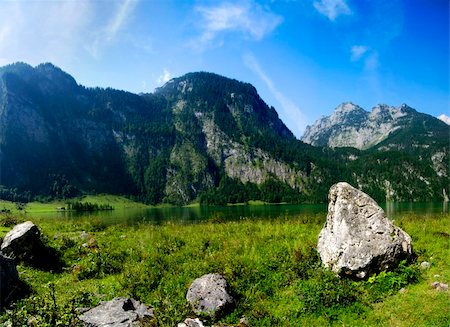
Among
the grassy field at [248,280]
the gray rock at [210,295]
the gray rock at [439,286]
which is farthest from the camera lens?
the gray rock at [439,286]

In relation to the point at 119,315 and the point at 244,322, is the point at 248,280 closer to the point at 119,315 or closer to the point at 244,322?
the point at 244,322

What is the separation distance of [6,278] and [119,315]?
6.51 metres

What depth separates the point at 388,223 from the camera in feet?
53.3

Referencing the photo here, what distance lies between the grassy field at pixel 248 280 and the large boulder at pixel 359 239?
563 millimetres

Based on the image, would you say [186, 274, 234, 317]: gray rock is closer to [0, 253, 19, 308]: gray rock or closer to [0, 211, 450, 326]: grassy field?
[0, 211, 450, 326]: grassy field

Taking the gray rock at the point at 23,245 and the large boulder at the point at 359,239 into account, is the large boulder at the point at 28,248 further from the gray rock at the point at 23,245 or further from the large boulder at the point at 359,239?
the large boulder at the point at 359,239

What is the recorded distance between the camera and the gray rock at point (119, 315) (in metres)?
11.7

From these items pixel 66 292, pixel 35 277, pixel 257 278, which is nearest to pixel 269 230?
pixel 257 278

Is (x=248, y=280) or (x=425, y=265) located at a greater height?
(x=425, y=265)

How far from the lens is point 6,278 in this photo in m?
15.3

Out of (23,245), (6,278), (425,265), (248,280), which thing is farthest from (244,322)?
(23,245)

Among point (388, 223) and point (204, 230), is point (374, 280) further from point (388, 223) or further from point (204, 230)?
point (204, 230)

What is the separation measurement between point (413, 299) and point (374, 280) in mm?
1752

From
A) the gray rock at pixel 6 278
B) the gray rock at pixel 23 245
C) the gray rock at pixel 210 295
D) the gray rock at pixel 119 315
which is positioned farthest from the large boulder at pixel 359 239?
the gray rock at pixel 23 245
